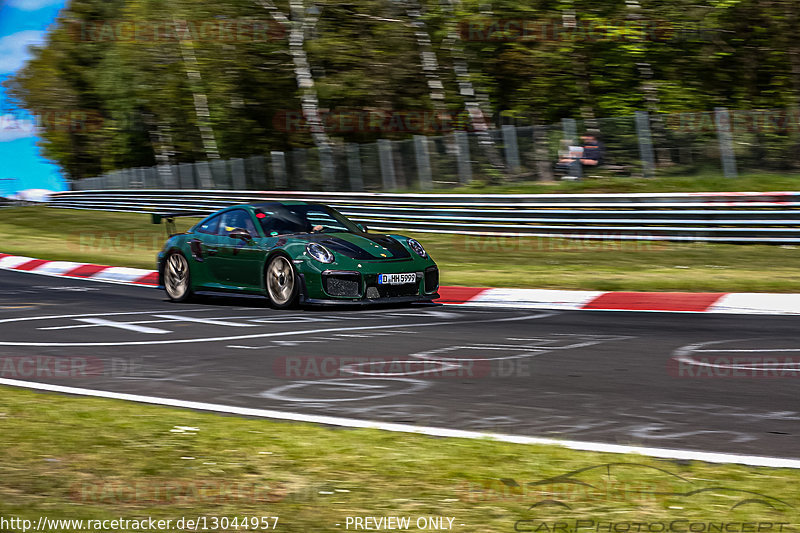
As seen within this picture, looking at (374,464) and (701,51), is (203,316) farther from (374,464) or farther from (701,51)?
(701,51)

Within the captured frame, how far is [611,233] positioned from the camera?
60.5 ft

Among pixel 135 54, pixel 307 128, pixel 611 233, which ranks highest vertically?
pixel 135 54

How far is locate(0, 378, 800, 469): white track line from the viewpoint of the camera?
4.52 metres

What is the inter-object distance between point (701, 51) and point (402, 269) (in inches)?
781

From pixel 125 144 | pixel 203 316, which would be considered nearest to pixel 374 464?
pixel 203 316

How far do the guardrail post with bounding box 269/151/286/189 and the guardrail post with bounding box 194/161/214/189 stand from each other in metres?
3.84

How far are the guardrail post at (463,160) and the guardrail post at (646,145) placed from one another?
420 centimetres

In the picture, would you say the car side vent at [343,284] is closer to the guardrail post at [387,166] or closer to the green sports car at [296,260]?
the green sports car at [296,260]
